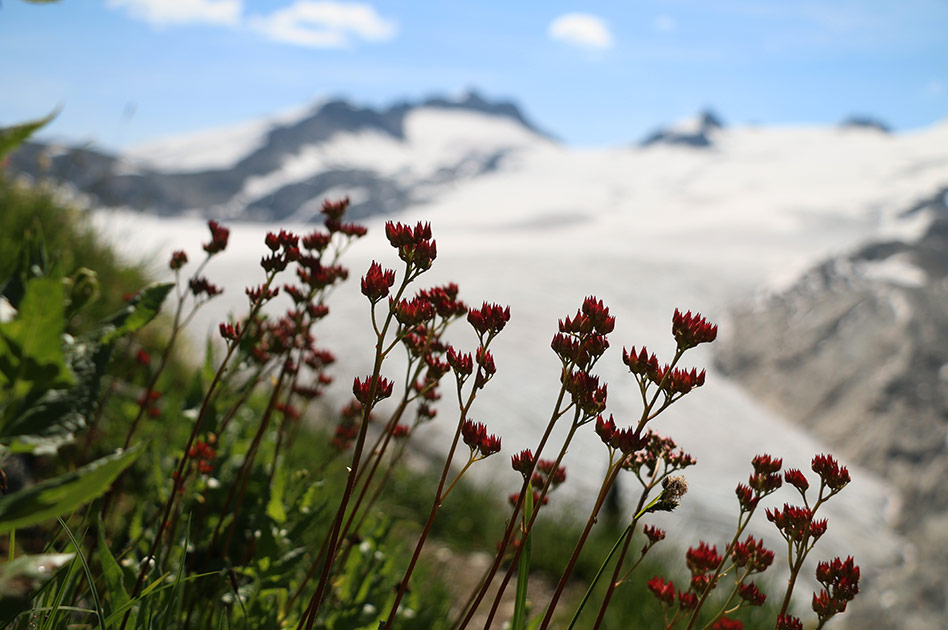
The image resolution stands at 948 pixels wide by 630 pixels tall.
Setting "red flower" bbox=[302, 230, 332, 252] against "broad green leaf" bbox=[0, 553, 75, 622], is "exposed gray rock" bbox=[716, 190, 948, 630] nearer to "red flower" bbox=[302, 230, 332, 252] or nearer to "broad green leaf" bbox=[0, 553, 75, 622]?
"red flower" bbox=[302, 230, 332, 252]

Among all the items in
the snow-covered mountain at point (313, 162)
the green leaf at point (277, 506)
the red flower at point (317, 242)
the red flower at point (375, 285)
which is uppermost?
the snow-covered mountain at point (313, 162)

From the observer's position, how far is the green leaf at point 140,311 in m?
1.34

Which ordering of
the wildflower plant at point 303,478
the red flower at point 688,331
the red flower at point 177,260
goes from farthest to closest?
the red flower at point 177,260, the red flower at point 688,331, the wildflower plant at point 303,478

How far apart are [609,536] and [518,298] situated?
4.65 metres

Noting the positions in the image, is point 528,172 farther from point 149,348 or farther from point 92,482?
point 92,482

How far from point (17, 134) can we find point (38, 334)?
23 centimetres

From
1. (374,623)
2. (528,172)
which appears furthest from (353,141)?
(374,623)

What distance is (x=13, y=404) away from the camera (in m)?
0.71

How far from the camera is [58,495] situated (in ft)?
2.08

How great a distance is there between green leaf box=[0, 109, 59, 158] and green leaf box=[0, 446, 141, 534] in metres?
0.35

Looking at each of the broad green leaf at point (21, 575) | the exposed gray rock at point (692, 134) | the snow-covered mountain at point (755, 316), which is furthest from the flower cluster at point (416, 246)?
the exposed gray rock at point (692, 134)

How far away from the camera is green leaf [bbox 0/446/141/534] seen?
0.62 m

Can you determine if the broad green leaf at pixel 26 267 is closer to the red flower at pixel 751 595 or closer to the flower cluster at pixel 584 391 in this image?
the flower cluster at pixel 584 391

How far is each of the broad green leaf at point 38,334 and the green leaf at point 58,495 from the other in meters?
0.09
